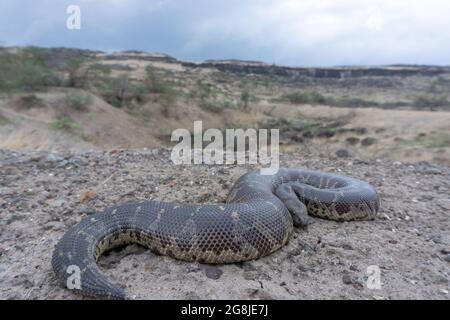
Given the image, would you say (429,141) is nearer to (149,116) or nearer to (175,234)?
(149,116)

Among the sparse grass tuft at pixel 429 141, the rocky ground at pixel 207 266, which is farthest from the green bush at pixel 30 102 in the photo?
the sparse grass tuft at pixel 429 141

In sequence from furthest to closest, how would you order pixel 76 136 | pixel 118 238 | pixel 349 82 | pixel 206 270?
pixel 349 82 < pixel 76 136 < pixel 118 238 < pixel 206 270

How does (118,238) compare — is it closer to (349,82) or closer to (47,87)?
(47,87)

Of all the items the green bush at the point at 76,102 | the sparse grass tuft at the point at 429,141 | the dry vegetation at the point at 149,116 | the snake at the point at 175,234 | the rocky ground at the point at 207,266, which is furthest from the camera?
the green bush at the point at 76,102

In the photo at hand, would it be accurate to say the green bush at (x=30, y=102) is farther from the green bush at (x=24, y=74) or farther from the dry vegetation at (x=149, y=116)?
the green bush at (x=24, y=74)

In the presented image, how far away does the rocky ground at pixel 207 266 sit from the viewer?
Answer: 3.99 meters

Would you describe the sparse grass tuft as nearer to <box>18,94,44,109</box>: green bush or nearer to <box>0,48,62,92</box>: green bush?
<box>18,94,44,109</box>: green bush

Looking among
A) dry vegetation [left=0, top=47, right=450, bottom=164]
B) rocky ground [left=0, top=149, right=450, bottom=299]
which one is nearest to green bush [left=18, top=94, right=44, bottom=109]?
dry vegetation [left=0, top=47, right=450, bottom=164]

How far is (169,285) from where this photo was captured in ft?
13.0

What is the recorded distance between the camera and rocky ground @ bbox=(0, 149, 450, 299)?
157 inches

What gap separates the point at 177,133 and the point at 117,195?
65.1ft

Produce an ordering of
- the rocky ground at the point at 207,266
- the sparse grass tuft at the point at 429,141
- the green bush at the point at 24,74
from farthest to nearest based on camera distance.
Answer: the green bush at the point at 24,74 < the sparse grass tuft at the point at 429,141 < the rocky ground at the point at 207,266

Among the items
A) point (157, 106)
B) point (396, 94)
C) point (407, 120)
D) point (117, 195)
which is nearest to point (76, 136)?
point (157, 106)

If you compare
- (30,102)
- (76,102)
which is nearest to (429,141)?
(76,102)
